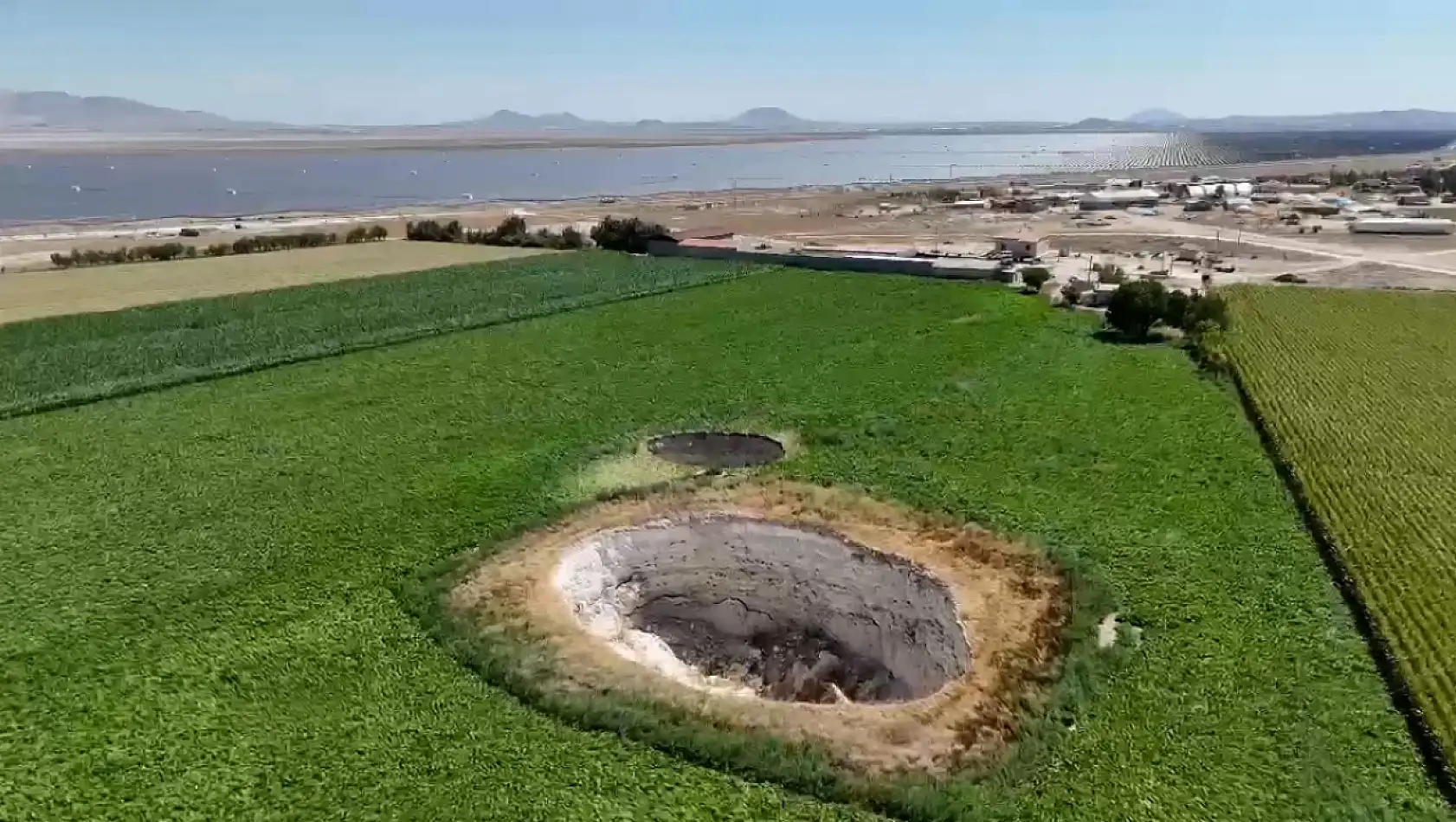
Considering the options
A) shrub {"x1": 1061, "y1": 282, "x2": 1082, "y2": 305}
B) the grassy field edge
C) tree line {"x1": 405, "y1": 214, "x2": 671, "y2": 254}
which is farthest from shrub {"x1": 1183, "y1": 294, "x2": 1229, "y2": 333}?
tree line {"x1": 405, "y1": 214, "x2": 671, "y2": 254}

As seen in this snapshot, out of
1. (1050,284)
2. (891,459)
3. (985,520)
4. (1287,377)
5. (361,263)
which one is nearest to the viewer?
(985,520)

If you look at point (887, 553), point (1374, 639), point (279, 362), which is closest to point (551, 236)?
point (279, 362)

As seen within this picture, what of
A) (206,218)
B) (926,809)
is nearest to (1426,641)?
(926,809)

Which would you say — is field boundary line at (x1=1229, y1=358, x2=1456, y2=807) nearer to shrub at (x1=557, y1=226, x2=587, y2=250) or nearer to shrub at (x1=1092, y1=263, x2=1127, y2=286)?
shrub at (x1=1092, y1=263, x2=1127, y2=286)

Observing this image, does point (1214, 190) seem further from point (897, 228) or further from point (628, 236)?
point (628, 236)

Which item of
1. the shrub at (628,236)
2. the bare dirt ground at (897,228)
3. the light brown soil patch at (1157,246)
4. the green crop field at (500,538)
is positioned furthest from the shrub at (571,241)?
the light brown soil patch at (1157,246)

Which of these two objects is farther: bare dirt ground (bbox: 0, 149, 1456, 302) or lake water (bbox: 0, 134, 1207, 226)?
lake water (bbox: 0, 134, 1207, 226)

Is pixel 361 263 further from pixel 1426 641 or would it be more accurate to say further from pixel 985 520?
pixel 1426 641
